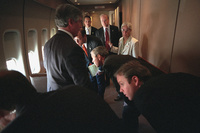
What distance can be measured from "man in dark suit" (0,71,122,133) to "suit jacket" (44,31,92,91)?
65 cm

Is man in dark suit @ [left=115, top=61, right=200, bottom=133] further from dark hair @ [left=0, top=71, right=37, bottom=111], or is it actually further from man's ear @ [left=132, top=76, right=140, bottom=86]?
dark hair @ [left=0, top=71, right=37, bottom=111]

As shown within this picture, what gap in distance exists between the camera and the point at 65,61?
1.20 m

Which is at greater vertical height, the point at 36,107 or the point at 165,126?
the point at 36,107

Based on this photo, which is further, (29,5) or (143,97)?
(29,5)

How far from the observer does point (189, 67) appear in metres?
1.70

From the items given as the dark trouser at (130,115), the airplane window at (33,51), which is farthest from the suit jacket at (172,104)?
the airplane window at (33,51)

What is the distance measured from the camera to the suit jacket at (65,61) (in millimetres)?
1198

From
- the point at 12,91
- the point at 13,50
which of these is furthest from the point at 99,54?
the point at 13,50

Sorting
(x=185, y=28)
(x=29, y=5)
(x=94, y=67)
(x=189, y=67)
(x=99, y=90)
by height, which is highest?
(x=29, y=5)

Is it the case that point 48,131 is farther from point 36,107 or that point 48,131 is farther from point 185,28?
point 185,28

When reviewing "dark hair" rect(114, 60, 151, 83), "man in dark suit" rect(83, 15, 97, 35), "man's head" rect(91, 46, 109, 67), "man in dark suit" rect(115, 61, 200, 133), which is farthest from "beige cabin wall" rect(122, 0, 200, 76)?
"man in dark suit" rect(83, 15, 97, 35)

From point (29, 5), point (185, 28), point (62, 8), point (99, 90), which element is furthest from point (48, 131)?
point (29, 5)

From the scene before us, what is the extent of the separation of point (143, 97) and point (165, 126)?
0.69 feet

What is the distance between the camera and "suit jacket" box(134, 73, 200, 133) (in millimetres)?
709
